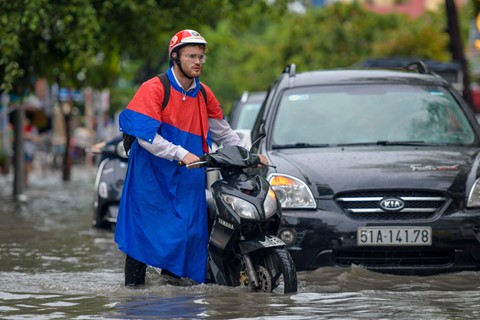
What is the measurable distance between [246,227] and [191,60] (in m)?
1.12

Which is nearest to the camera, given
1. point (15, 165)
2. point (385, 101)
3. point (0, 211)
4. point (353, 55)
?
point (385, 101)

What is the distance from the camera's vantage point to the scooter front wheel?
27.6 ft

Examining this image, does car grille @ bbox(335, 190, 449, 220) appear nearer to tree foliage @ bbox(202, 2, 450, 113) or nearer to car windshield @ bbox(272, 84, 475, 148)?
car windshield @ bbox(272, 84, 475, 148)

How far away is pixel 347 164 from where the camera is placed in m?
9.80

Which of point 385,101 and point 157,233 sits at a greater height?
point 385,101

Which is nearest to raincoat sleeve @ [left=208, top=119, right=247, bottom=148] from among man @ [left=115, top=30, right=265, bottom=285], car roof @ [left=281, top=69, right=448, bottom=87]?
man @ [left=115, top=30, right=265, bottom=285]

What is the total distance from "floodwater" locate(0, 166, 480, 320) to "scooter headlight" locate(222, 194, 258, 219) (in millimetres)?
512

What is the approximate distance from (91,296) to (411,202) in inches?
90.9

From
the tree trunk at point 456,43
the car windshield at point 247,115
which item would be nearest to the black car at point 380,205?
the car windshield at point 247,115

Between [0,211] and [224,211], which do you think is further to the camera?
[0,211]

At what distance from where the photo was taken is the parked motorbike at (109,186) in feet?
45.5

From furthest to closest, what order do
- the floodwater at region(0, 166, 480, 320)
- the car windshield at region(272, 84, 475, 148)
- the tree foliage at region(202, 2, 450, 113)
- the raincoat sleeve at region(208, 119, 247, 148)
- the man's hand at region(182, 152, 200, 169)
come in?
the tree foliage at region(202, 2, 450, 113) < the car windshield at region(272, 84, 475, 148) < the raincoat sleeve at region(208, 119, 247, 148) < the man's hand at region(182, 152, 200, 169) < the floodwater at region(0, 166, 480, 320)

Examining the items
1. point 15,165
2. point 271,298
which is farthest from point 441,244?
point 15,165

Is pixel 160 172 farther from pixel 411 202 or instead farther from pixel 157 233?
pixel 411 202
